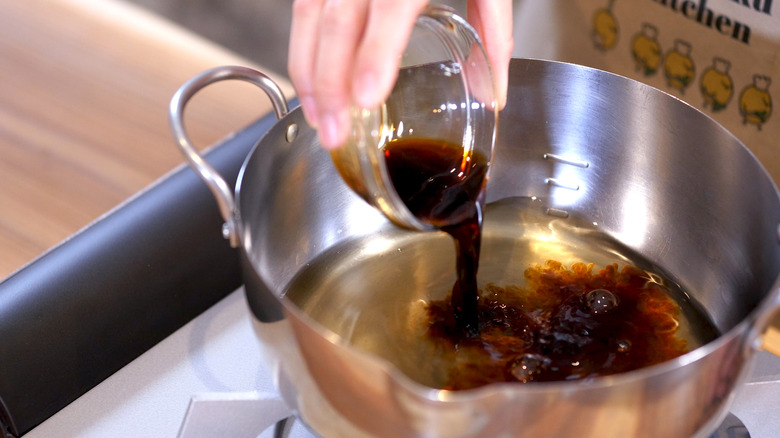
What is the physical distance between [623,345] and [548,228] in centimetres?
15

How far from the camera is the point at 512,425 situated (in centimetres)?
39

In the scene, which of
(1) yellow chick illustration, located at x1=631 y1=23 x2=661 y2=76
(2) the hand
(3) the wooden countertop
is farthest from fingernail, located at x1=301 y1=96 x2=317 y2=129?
(3) the wooden countertop

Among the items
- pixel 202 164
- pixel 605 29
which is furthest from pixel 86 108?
pixel 202 164

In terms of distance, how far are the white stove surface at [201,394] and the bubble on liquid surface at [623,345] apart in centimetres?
8

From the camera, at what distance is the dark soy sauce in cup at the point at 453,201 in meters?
0.61

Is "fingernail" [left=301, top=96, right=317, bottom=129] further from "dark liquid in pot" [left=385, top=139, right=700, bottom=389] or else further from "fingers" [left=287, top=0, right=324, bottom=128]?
"dark liquid in pot" [left=385, top=139, right=700, bottom=389]

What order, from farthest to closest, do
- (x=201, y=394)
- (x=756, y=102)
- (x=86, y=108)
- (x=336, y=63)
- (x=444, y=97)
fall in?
(x=86, y=108) → (x=756, y=102) → (x=444, y=97) → (x=201, y=394) → (x=336, y=63)

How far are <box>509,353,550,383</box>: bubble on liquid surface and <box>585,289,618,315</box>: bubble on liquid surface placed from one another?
76 millimetres

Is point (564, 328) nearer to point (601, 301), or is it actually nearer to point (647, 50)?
point (601, 301)

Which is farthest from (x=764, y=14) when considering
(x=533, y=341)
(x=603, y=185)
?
(x=533, y=341)

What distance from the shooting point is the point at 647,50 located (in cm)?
89

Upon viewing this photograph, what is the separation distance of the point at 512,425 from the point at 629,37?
62cm

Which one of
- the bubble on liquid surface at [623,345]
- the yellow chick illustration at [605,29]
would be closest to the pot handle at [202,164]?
the bubble on liquid surface at [623,345]

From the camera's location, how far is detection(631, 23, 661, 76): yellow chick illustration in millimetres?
877
